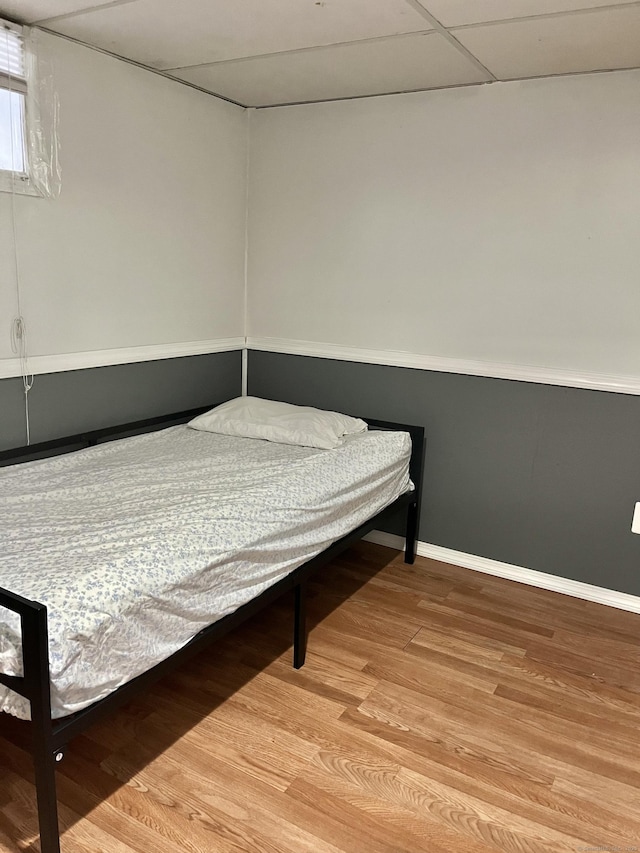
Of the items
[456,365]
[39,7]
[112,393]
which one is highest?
[39,7]

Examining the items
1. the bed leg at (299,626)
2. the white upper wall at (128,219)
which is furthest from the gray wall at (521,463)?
the bed leg at (299,626)

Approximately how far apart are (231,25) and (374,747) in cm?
237

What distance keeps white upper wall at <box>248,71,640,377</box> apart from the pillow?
0.46 meters

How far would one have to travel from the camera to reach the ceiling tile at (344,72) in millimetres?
2436

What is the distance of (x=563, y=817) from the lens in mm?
1744

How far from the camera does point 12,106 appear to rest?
2311mm

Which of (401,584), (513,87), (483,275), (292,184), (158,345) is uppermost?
(513,87)

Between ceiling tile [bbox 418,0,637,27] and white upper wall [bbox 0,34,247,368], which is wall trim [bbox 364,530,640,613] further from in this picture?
ceiling tile [bbox 418,0,637,27]

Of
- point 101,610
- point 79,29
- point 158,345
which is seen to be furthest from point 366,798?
point 79,29

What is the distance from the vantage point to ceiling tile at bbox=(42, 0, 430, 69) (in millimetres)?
2064

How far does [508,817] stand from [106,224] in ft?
8.24

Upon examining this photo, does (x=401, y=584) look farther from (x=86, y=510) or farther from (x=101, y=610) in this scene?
(x=101, y=610)

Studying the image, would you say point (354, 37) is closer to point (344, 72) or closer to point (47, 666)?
point (344, 72)

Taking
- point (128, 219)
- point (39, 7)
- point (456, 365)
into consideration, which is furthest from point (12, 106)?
point (456, 365)
